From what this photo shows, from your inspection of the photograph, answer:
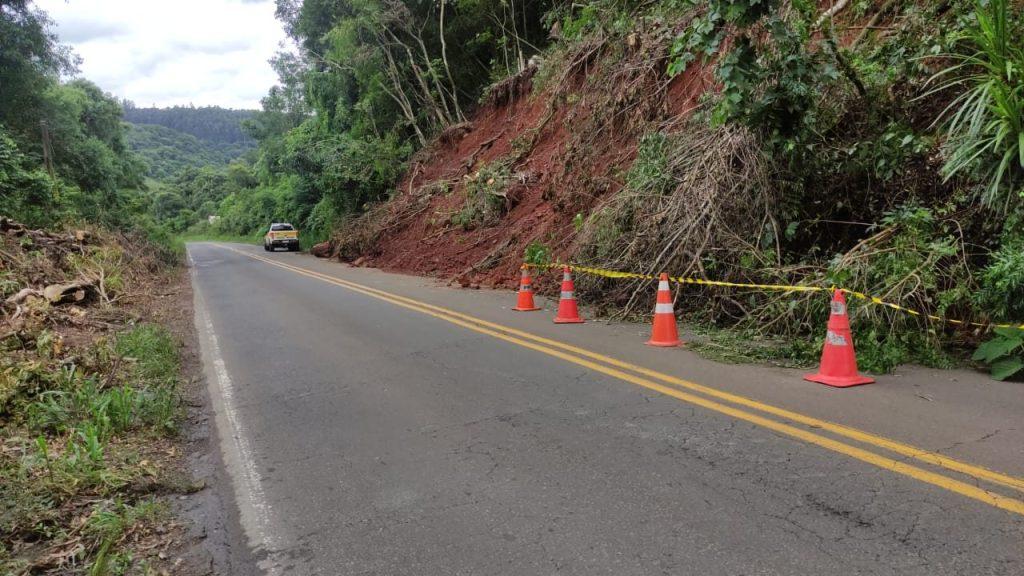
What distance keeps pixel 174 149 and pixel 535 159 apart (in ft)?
488

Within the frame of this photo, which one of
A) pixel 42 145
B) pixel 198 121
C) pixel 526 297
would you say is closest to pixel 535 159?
pixel 526 297

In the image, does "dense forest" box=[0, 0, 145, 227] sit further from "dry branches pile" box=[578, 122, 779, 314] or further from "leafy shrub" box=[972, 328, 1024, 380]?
"leafy shrub" box=[972, 328, 1024, 380]

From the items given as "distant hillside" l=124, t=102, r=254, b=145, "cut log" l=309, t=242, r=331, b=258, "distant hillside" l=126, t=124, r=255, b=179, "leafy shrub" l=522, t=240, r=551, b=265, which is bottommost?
"cut log" l=309, t=242, r=331, b=258

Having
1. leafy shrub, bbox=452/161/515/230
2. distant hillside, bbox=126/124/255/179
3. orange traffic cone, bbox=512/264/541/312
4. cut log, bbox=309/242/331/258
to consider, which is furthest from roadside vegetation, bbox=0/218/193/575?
distant hillside, bbox=126/124/255/179

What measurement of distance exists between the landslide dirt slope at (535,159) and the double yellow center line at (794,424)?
198 inches

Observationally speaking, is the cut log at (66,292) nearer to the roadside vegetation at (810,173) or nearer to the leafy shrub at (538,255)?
the leafy shrub at (538,255)

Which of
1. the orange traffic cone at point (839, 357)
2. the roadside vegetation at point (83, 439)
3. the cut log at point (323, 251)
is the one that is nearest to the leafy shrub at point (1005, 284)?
the orange traffic cone at point (839, 357)

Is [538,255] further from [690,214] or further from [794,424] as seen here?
[794,424]

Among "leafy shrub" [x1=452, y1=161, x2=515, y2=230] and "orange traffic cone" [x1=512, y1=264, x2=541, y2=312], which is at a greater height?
"leafy shrub" [x1=452, y1=161, x2=515, y2=230]

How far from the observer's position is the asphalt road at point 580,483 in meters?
3.00

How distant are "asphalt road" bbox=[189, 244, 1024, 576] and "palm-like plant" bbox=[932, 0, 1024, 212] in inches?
91.0

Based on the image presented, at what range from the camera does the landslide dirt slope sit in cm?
1393

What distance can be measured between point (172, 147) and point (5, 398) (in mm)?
161068

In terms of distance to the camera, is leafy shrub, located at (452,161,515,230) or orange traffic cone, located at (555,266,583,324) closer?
orange traffic cone, located at (555,266,583,324)
